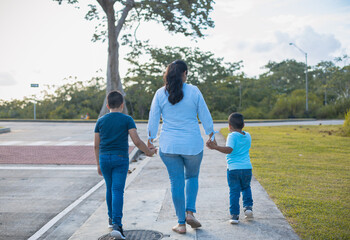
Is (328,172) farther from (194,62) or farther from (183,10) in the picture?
(194,62)

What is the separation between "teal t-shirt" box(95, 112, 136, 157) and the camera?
15.2 feet

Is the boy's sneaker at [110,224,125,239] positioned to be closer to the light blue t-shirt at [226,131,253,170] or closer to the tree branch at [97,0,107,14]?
the light blue t-shirt at [226,131,253,170]

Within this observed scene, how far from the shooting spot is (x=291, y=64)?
70.3m

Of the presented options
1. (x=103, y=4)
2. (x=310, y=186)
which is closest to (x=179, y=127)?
(x=310, y=186)

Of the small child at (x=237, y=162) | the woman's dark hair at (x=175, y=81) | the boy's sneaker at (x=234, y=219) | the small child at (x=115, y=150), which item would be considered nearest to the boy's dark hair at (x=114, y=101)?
the small child at (x=115, y=150)

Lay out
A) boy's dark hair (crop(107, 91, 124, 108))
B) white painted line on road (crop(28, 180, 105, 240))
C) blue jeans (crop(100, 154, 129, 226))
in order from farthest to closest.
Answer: white painted line on road (crop(28, 180, 105, 240)), boy's dark hair (crop(107, 91, 124, 108)), blue jeans (crop(100, 154, 129, 226))

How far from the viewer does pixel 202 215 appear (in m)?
5.29

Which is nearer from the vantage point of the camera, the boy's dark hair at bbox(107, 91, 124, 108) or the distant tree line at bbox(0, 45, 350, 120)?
the boy's dark hair at bbox(107, 91, 124, 108)

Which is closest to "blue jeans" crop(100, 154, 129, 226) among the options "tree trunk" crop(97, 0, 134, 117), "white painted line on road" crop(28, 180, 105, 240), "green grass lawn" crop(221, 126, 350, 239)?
"white painted line on road" crop(28, 180, 105, 240)

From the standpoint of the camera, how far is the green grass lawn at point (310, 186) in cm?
471

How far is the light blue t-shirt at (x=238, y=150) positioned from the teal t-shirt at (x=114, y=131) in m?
1.21

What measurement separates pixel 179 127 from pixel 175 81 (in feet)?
1.65

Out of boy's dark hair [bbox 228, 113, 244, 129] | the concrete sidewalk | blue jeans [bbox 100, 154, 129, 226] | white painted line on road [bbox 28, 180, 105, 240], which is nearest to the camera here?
the concrete sidewalk

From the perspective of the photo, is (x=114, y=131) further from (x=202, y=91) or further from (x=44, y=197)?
(x=202, y=91)
